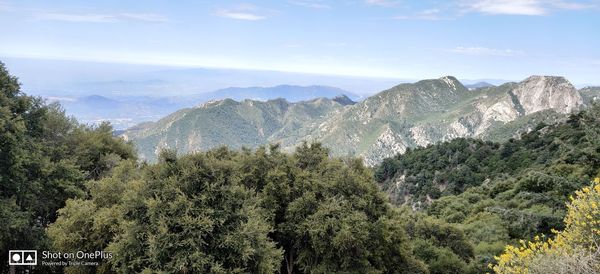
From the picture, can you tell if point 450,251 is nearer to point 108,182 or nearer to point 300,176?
point 300,176

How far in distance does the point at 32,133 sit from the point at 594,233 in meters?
30.0

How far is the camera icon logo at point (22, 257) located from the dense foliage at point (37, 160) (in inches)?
23.2

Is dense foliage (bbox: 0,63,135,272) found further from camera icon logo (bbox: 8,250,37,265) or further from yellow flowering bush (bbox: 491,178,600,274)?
yellow flowering bush (bbox: 491,178,600,274)

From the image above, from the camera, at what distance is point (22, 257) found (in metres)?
21.5

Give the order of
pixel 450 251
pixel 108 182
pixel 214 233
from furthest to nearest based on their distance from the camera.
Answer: pixel 450 251
pixel 108 182
pixel 214 233

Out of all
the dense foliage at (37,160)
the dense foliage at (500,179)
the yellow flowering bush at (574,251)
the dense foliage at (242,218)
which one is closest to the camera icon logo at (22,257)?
the dense foliage at (37,160)

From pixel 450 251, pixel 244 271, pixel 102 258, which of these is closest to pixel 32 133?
pixel 102 258

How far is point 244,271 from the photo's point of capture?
619 inches

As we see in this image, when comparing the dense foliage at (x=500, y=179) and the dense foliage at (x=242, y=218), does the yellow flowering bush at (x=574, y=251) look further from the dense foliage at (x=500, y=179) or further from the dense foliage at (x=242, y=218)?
the dense foliage at (x=500, y=179)

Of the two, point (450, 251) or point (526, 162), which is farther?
point (526, 162)

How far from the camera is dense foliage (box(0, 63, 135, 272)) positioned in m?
21.5

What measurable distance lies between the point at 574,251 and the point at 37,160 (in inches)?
1020

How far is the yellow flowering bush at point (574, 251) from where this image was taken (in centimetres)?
783

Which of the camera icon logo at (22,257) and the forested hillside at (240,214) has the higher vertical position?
the forested hillside at (240,214)
